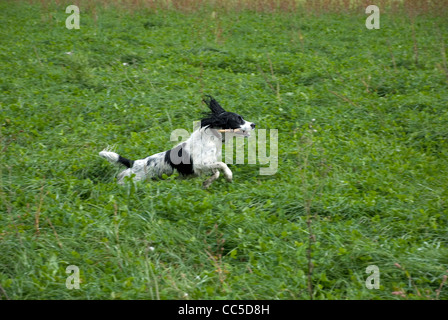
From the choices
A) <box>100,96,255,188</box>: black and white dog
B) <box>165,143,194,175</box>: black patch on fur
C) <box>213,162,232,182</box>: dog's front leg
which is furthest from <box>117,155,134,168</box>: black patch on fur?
<box>213,162,232,182</box>: dog's front leg

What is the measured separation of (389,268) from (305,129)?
3.24 meters

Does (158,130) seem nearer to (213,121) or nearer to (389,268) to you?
(213,121)

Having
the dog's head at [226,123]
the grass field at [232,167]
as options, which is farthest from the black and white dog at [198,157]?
the grass field at [232,167]

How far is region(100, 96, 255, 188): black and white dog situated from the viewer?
5160mm

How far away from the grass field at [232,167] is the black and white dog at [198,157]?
0.19 m

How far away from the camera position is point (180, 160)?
5254 millimetres

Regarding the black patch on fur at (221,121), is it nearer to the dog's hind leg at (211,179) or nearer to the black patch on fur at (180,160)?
the black patch on fur at (180,160)

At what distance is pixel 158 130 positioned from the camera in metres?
6.41

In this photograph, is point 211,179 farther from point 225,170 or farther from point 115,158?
point 115,158

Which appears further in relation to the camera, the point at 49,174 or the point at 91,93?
the point at 91,93

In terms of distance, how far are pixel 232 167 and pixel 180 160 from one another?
0.65m

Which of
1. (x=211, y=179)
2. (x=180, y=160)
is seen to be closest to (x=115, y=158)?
(x=180, y=160)

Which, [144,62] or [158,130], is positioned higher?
[144,62]
